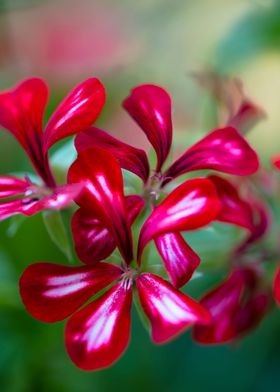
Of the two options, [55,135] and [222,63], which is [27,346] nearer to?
[55,135]

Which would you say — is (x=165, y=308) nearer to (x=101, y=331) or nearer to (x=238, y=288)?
(x=101, y=331)

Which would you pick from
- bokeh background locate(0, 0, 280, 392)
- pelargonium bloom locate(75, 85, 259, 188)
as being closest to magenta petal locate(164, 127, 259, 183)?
pelargonium bloom locate(75, 85, 259, 188)

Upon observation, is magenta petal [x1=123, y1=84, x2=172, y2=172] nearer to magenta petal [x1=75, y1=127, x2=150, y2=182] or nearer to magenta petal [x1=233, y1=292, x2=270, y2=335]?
magenta petal [x1=75, y1=127, x2=150, y2=182]

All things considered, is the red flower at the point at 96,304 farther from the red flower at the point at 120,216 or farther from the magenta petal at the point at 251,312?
the magenta petal at the point at 251,312

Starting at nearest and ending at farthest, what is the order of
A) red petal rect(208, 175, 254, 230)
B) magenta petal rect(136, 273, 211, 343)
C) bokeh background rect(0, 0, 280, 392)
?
magenta petal rect(136, 273, 211, 343) < red petal rect(208, 175, 254, 230) < bokeh background rect(0, 0, 280, 392)

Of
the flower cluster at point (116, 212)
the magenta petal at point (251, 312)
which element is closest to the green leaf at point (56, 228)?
the flower cluster at point (116, 212)

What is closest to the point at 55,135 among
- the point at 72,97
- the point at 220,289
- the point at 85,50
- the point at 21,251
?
the point at 72,97
